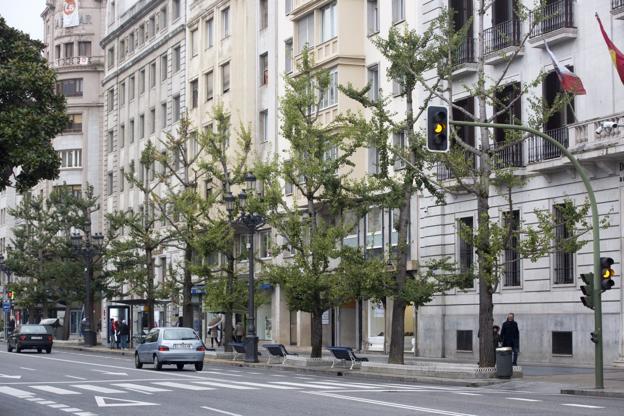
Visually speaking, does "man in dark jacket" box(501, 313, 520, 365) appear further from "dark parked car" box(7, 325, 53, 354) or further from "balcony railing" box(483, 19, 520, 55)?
"dark parked car" box(7, 325, 53, 354)

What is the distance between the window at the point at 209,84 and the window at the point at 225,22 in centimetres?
282

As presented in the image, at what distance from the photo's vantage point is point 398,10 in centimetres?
5016

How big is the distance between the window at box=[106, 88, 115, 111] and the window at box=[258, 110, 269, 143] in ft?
97.0

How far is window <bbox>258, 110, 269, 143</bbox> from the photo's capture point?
6262 cm

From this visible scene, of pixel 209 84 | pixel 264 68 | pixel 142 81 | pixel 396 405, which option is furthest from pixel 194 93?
pixel 396 405

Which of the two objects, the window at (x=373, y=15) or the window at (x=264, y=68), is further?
the window at (x=264, y=68)

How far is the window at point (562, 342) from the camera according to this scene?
127 ft

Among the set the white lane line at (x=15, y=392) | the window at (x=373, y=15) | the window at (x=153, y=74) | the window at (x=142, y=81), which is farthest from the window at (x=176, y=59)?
the white lane line at (x=15, y=392)

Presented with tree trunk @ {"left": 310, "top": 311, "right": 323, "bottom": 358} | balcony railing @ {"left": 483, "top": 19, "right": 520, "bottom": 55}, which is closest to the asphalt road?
tree trunk @ {"left": 310, "top": 311, "right": 323, "bottom": 358}

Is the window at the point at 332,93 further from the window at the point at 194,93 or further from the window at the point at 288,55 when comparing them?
the window at the point at 194,93

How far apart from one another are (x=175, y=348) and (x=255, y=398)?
1432 centimetres

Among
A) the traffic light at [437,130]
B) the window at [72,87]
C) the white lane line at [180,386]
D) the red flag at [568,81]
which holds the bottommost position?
the white lane line at [180,386]

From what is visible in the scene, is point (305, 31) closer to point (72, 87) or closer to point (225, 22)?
point (225, 22)

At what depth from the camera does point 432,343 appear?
46438 mm
